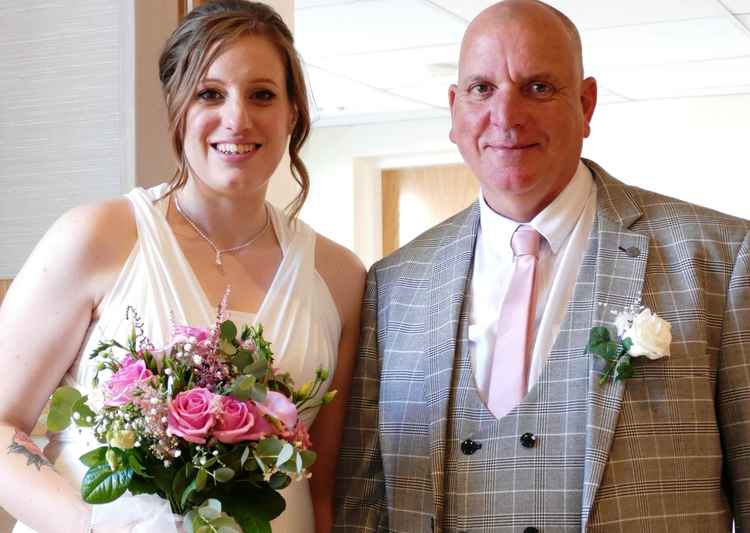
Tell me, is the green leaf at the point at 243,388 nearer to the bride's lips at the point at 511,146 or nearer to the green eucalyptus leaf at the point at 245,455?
the green eucalyptus leaf at the point at 245,455

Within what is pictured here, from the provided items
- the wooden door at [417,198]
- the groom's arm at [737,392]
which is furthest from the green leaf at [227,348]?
the wooden door at [417,198]

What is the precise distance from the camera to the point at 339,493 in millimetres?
2490

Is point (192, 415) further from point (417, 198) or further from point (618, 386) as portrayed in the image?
point (417, 198)

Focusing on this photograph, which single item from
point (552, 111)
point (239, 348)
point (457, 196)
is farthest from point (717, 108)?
point (239, 348)

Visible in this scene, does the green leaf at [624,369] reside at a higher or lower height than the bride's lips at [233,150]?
lower

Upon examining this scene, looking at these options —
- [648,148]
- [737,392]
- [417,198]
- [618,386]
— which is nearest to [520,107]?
[618,386]

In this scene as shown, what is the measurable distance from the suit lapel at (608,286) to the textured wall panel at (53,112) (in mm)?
1269

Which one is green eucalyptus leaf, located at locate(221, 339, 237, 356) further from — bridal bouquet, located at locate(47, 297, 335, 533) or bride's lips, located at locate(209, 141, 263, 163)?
bride's lips, located at locate(209, 141, 263, 163)

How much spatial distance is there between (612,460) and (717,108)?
723 centimetres

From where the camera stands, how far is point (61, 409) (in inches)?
76.0

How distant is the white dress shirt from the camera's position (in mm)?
2303

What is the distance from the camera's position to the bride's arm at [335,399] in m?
2.52

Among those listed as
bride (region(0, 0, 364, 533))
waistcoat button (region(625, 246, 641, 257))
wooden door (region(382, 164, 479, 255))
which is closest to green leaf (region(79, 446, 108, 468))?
bride (region(0, 0, 364, 533))

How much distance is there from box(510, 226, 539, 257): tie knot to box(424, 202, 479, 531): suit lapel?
0.42 feet
